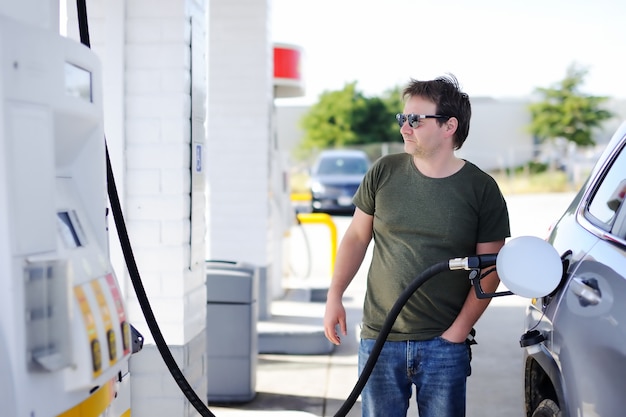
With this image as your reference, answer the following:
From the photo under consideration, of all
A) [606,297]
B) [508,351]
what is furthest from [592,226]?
[508,351]

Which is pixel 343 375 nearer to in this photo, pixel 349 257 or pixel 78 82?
pixel 349 257

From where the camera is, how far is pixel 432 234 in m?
3.22

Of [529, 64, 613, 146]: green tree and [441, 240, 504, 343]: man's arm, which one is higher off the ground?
[529, 64, 613, 146]: green tree

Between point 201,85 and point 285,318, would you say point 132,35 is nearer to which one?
point 201,85

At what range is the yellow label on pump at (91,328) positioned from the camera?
7.06 feet

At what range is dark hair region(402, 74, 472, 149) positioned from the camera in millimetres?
3227

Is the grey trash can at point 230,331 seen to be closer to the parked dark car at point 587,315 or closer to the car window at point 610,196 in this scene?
the parked dark car at point 587,315

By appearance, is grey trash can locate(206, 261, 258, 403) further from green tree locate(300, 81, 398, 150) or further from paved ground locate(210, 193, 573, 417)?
green tree locate(300, 81, 398, 150)

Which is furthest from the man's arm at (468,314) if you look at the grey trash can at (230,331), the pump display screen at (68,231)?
the grey trash can at (230,331)

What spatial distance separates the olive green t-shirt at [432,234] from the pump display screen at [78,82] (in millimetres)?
1275

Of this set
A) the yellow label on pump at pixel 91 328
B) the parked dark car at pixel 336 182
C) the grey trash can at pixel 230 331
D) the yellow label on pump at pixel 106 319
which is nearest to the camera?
the yellow label on pump at pixel 91 328

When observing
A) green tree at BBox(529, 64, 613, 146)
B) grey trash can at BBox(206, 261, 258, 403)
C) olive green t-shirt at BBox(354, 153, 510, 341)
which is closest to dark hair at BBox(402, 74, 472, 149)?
olive green t-shirt at BBox(354, 153, 510, 341)

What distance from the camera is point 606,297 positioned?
8.34 ft

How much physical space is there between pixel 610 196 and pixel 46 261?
2.02m
